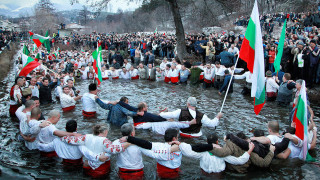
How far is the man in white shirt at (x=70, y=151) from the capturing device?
16.6ft

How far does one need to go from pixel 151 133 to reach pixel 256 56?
3.90 m

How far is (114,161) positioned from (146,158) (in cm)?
81

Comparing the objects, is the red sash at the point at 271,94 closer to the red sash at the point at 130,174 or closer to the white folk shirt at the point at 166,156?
the white folk shirt at the point at 166,156

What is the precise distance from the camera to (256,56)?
6.18 m

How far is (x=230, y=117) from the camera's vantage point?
9422mm

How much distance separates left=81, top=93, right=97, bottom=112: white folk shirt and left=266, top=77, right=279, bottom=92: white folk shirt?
290 inches

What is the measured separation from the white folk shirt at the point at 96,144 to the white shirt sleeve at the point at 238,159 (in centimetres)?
216

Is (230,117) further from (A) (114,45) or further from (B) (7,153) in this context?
(A) (114,45)

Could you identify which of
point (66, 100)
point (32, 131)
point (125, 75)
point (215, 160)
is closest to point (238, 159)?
point (215, 160)

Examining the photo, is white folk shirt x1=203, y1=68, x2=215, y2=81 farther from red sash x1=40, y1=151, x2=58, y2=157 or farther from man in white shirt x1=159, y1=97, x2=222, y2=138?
red sash x1=40, y1=151, x2=58, y2=157

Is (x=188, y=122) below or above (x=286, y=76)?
below

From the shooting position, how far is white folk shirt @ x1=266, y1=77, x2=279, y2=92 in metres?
10.8

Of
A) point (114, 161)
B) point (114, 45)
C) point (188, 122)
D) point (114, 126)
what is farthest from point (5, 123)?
point (114, 45)

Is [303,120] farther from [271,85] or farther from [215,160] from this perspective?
[271,85]
